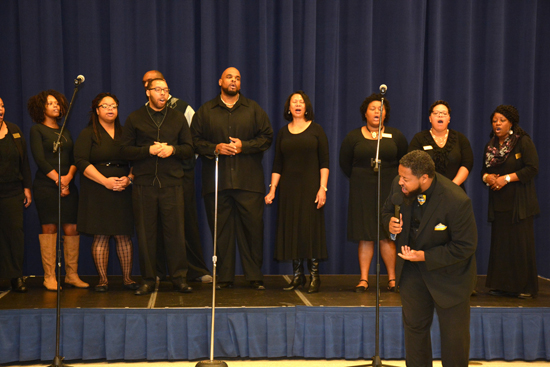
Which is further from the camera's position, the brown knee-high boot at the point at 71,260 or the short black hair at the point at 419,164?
the brown knee-high boot at the point at 71,260

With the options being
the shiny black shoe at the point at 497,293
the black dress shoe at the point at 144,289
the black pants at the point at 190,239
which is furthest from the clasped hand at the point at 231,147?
the shiny black shoe at the point at 497,293

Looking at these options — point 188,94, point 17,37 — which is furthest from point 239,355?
point 17,37

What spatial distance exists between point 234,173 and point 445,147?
1696mm

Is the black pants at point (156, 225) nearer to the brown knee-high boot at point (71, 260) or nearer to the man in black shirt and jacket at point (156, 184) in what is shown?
the man in black shirt and jacket at point (156, 184)

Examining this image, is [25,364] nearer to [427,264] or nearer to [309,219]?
[309,219]

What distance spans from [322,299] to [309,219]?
66 centimetres

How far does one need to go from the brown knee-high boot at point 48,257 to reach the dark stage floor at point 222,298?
103 mm

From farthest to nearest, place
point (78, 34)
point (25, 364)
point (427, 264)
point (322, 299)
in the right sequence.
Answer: point (78, 34)
point (322, 299)
point (25, 364)
point (427, 264)

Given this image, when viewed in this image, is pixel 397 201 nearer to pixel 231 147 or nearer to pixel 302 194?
pixel 302 194

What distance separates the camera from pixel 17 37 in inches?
220

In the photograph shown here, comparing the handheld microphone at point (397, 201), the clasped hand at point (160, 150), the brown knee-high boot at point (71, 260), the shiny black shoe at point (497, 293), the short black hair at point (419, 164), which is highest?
the clasped hand at point (160, 150)

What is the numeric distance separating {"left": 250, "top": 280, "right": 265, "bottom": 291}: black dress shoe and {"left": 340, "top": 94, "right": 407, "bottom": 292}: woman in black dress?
2.56ft

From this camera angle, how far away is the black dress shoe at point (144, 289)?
432cm

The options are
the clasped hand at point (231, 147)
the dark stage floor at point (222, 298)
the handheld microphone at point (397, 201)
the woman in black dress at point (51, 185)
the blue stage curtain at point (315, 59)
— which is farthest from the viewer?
the blue stage curtain at point (315, 59)
